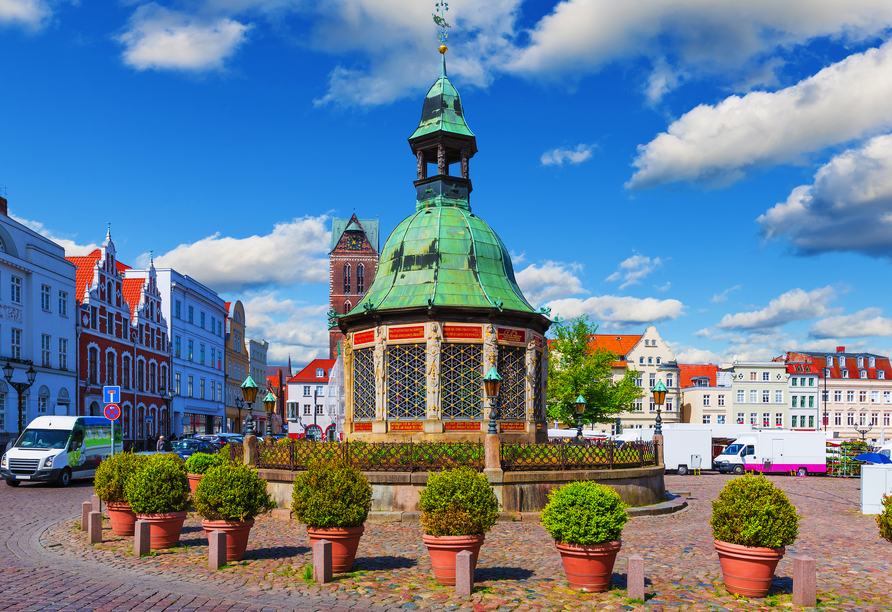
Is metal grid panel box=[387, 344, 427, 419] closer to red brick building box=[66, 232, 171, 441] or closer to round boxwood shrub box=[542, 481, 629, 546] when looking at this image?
round boxwood shrub box=[542, 481, 629, 546]

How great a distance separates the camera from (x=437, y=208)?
25562mm

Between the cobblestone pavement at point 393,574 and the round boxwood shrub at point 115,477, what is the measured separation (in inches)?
32.8

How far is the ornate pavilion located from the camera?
2181 cm

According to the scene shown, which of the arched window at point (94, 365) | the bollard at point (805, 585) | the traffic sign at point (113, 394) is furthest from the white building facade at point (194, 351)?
the bollard at point (805, 585)

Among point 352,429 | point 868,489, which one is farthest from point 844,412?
point 352,429

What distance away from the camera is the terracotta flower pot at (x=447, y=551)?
10.3 meters

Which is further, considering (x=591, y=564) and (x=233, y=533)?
(x=233, y=533)

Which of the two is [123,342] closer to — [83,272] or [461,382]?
[83,272]

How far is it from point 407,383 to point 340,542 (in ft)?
35.7

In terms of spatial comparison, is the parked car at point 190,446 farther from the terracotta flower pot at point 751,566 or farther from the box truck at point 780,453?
the terracotta flower pot at point 751,566

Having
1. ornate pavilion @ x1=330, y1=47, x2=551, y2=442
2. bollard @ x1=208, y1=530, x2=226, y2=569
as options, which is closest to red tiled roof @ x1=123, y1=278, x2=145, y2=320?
ornate pavilion @ x1=330, y1=47, x2=551, y2=442

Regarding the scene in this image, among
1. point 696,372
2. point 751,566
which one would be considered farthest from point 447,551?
point 696,372

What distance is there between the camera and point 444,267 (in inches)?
938

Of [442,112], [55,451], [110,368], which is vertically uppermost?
[442,112]
